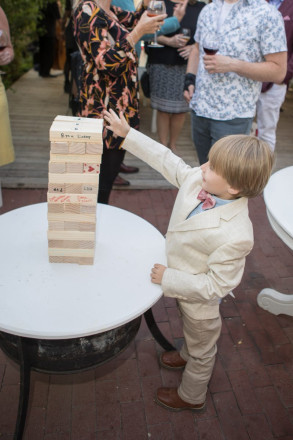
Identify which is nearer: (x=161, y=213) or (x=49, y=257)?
(x=49, y=257)

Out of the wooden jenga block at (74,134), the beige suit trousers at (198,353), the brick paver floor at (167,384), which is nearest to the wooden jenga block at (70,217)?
the wooden jenga block at (74,134)

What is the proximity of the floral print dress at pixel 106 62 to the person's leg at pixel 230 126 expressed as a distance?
1.83 ft

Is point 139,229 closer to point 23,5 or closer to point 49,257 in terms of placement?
point 49,257

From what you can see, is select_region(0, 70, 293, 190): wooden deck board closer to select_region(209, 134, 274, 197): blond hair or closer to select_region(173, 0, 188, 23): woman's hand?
select_region(173, 0, 188, 23): woman's hand

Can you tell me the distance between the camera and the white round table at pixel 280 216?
5.85 ft

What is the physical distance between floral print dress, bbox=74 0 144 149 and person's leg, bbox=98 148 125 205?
8 centimetres

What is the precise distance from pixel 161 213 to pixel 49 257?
213 centimetres

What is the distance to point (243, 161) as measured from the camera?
135 cm

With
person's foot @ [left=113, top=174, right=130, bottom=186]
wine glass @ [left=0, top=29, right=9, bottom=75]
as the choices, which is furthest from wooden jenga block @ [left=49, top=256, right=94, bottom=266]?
person's foot @ [left=113, top=174, right=130, bottom=186]

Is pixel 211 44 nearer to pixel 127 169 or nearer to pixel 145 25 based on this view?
pixel 145 25

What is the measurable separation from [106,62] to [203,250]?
4.31ft

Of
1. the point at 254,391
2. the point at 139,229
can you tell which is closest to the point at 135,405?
the point at 254,391

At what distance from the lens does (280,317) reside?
2.61 metres

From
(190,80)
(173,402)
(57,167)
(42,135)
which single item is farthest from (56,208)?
(42,135)
